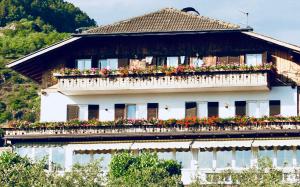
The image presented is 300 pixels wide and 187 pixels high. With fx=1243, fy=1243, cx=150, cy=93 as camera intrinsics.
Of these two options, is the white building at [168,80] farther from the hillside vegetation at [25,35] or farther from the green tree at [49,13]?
the green tree at [49,13]

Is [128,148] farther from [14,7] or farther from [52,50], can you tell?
[14,7]

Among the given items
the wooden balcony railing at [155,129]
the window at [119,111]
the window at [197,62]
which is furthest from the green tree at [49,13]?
the wooden balcony railing at [155,129]

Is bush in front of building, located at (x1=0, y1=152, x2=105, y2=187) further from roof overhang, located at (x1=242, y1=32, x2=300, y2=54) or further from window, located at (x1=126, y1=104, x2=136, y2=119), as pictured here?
roof overhang, located at (x1=242, y1=32, x2=300, y2=54)

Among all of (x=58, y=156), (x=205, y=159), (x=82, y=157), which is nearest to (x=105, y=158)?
(x=82, y=157)

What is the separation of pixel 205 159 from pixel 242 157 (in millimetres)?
1810

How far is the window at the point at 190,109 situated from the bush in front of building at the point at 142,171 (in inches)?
243

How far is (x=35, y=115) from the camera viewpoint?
327 feet

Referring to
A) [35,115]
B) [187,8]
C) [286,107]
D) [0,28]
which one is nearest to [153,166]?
[286,107]

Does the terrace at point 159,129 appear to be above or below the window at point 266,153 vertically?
above

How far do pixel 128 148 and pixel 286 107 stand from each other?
27.7 ft

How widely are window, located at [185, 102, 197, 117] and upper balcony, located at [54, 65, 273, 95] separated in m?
0.87

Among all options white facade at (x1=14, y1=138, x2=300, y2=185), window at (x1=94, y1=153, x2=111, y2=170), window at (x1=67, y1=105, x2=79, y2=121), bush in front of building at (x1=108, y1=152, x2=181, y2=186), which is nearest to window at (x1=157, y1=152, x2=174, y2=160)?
white facade at (x1=14, y1=138, x2=300, y2=185)

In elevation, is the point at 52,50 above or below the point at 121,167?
above

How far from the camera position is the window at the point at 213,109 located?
64.1 metres
